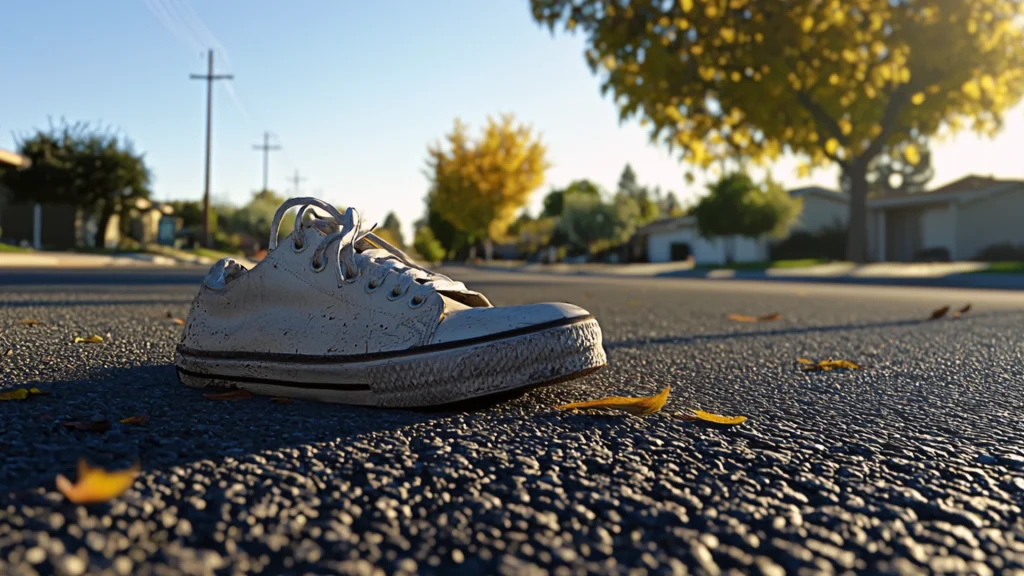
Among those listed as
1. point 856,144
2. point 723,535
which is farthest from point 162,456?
point 856,144

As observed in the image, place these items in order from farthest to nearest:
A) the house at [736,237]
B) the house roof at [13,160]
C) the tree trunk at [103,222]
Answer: the house at [736,237] < the tree trunk at [103,222] < the house roof at [13,160]

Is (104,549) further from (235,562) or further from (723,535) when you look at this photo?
(723,535)

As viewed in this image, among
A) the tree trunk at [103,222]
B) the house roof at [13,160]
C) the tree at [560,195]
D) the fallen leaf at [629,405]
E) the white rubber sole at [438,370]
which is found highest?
the tree at [560,195]

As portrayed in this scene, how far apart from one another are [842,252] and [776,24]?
20.1 metres

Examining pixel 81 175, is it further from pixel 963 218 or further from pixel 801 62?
pixel 963 218

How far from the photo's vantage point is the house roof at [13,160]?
76.2 feet

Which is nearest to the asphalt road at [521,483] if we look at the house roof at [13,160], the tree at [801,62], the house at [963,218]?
the tree at [801,62]

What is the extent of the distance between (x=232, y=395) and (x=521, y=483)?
0.87 meters

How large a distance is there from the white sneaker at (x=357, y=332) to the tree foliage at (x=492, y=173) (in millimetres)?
36423

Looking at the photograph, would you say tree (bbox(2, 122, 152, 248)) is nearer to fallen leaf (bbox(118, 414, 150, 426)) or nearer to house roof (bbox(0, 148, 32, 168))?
house roof (bbox(0, 148, 32, 168))

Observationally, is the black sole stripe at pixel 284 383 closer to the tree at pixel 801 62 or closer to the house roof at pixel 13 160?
the tree at pixel 801 62

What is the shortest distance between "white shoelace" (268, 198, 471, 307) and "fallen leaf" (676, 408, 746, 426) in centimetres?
58

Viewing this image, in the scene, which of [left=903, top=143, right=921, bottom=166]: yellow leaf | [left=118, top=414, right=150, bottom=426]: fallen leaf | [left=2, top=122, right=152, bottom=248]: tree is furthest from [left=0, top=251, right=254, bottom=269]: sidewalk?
[left=903, top=143, right=921, bottom=166]: yellow leaf

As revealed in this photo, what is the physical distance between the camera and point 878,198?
104 ft
